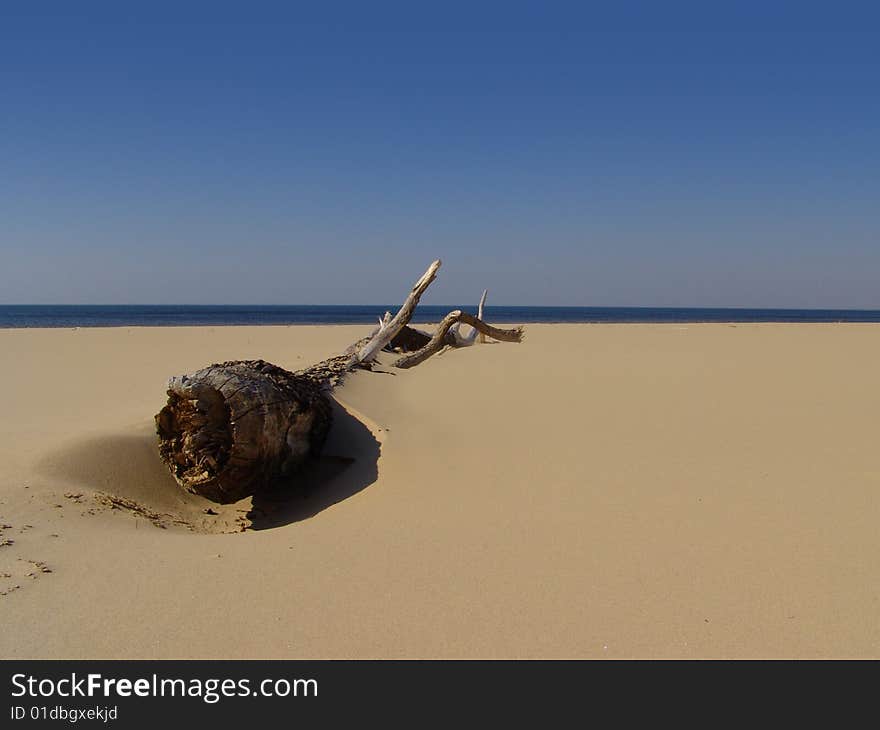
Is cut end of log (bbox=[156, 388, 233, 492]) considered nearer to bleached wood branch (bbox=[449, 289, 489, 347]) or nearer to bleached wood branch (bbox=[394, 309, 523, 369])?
bleached wood branch (bbox=[394, 309, 523, 369])

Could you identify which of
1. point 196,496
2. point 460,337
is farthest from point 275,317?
point 196,496

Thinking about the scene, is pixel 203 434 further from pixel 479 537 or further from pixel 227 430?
pixel 479 537

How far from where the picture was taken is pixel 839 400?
528 centimetres

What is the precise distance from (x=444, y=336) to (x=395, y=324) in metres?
1.60

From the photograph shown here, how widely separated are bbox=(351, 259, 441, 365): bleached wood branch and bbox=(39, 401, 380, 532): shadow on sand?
2.19 metres

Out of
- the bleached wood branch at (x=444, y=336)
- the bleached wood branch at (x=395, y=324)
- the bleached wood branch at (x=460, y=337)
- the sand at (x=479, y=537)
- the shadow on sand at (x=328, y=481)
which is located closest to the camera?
the sand at (x=479, y=537)

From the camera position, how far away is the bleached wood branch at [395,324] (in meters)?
6.86

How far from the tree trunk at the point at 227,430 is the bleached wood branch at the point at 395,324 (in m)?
2.36

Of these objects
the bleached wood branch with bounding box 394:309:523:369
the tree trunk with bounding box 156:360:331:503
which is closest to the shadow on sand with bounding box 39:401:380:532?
the tree trunk with bounding box 156:360:331:503

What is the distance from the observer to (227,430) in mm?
3699

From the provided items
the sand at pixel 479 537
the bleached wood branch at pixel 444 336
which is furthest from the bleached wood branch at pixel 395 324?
the sand at pixel 479 537

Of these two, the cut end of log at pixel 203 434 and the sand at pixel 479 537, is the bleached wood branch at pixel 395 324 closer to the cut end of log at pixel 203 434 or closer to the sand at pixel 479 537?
the sand at pixel 479 537
